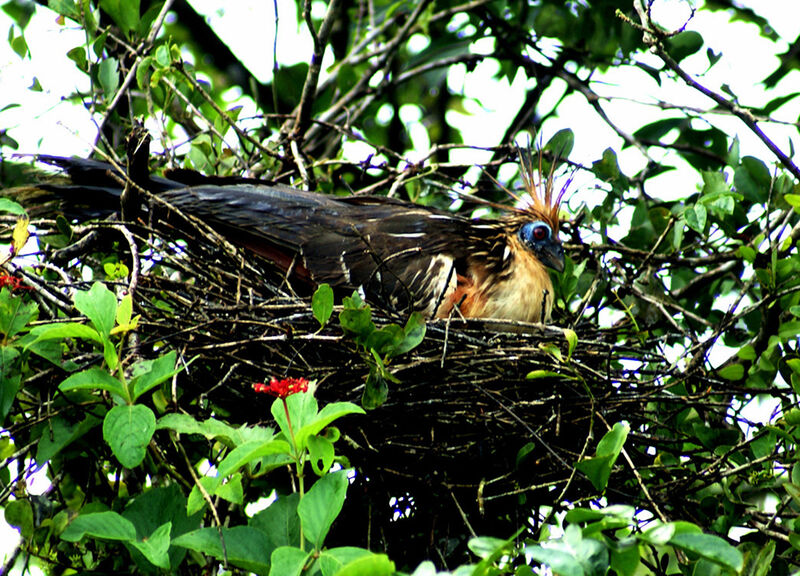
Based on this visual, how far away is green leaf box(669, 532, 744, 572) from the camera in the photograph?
190 centimetres

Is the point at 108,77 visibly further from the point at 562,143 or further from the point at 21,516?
the point at 562,143

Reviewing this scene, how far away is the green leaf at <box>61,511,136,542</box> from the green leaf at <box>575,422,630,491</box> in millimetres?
1309

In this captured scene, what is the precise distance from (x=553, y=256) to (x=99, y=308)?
241 centimetres

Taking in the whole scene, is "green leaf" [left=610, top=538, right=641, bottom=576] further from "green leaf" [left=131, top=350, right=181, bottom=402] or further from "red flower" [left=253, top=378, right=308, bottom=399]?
"green leaf" [left=131, top=350, right=181, bottom=402]

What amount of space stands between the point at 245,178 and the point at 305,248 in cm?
49

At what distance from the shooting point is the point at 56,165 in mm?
3863

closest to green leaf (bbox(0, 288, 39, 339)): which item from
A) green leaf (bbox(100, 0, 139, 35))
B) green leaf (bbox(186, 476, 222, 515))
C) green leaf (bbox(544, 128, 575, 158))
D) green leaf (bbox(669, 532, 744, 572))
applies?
green leaf (bbox(186, 476, 222, 515))

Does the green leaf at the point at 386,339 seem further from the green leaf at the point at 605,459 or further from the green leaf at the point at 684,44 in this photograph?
the green leaf at the point at 684,44

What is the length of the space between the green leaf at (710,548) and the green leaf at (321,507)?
796mm

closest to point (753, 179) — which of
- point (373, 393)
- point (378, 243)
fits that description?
point (378, 243)

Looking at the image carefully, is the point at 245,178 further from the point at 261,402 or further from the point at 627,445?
the point at 627,445

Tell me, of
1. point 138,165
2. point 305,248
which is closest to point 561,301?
point 305,248

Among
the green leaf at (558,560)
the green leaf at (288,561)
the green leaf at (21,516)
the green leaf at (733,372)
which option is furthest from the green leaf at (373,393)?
the green leaf at (733,372)

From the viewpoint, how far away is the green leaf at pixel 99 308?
7.97 ft
